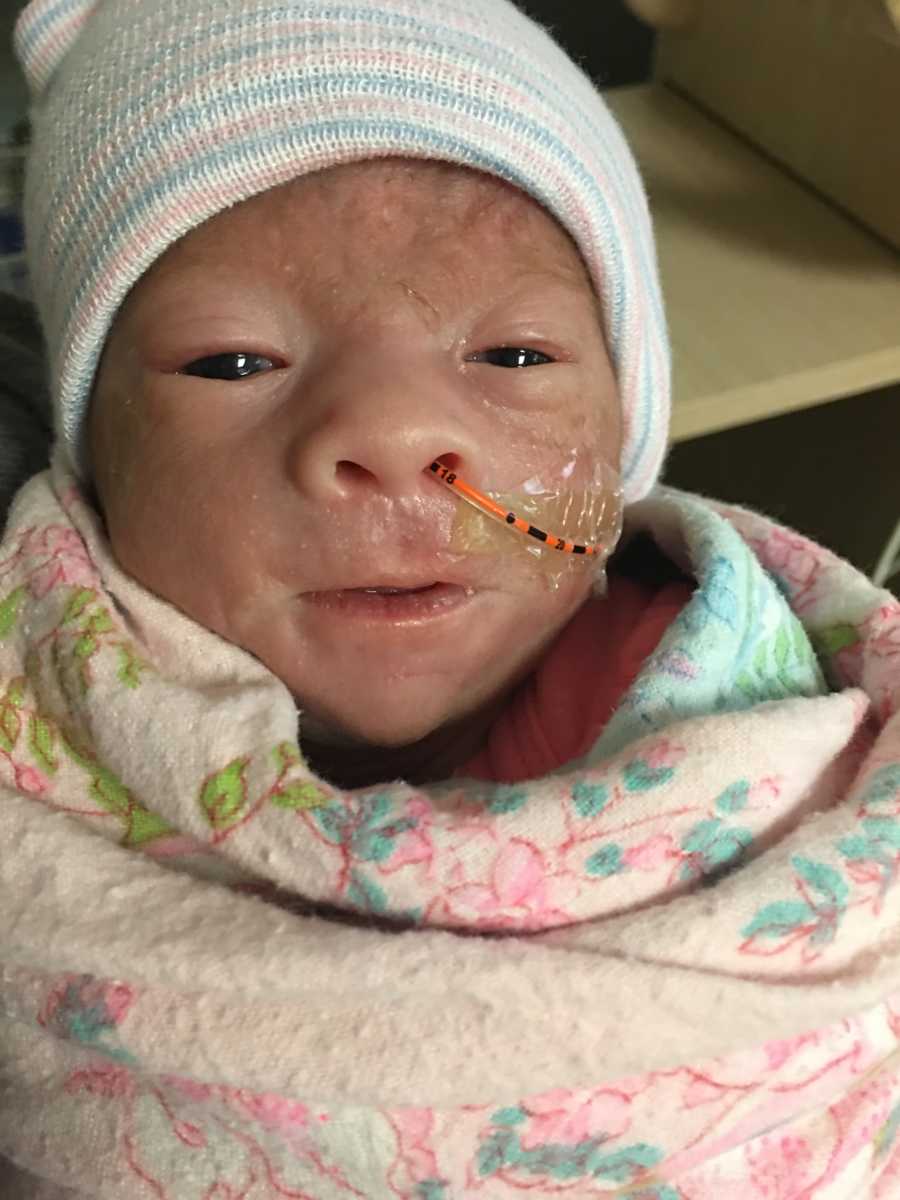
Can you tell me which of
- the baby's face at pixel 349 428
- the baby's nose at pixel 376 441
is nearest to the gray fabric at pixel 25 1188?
the baby's face at pixel 349 428

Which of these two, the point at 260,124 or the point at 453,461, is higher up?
the point at 260,124

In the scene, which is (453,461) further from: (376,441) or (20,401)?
(20,401)

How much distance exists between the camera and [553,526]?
2.23ft

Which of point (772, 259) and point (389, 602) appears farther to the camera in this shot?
point (772, 259)

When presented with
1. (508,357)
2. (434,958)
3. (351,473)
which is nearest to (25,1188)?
(434,958)

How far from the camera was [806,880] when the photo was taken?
0.56m

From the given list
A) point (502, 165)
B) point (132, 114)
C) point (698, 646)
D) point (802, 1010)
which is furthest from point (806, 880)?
point (132, 114)

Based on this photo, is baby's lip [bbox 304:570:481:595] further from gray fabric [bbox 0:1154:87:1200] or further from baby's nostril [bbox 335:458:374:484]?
gray fabric [bbox 0:1154:87:1200]

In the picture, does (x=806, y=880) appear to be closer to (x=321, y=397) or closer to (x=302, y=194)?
(x=321, y=397)

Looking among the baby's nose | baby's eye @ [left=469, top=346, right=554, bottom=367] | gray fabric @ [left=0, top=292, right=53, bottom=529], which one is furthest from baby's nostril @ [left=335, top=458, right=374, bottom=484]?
gray fabric @ [left=0, top=292, right=53, bottom=529]

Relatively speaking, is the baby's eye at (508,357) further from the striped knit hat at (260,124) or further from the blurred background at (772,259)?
the blurred background at (772,259)

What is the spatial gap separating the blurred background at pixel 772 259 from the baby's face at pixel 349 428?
0.39 metres

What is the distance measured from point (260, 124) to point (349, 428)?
0.20 m

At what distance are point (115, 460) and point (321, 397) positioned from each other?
164 mm
